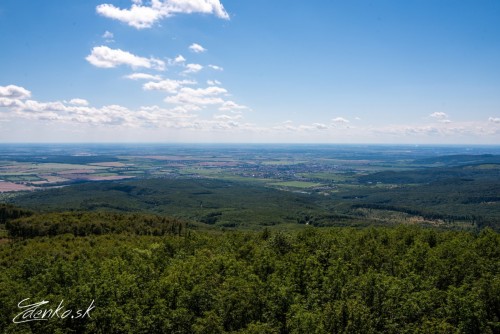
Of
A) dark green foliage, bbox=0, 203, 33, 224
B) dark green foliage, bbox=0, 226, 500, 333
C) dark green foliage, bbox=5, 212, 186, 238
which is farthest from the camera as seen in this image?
dark green foliage, bbox=0, 203, 33, 224

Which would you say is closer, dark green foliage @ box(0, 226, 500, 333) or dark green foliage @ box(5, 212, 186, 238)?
dark green foliage @ box(0, 226, 500, 333)

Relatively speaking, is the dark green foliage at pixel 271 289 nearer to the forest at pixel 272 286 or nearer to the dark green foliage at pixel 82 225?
the forest at pixel 272 286

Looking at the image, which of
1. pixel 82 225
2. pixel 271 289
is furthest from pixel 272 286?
pixel 82 225

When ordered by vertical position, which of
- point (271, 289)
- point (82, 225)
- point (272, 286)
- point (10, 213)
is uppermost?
point (272, 286)

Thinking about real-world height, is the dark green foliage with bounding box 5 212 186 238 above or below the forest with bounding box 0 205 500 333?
below

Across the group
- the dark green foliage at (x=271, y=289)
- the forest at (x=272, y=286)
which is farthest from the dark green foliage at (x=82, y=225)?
the dark green foliage at (x=271, y=289)

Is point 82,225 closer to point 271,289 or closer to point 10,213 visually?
point 10,213

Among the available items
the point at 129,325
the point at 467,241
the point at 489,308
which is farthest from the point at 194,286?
the point at 467,241

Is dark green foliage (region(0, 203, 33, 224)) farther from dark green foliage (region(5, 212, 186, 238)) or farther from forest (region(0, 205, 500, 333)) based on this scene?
forest (region(0, 205, 500, 333))

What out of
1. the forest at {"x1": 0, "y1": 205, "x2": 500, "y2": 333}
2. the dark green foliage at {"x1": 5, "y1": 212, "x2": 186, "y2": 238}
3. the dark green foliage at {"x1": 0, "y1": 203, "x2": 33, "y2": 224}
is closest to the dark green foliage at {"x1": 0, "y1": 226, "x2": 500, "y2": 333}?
the forest at {"x1": 0, "y1": 205, "x2": 500, "y2": 333}
